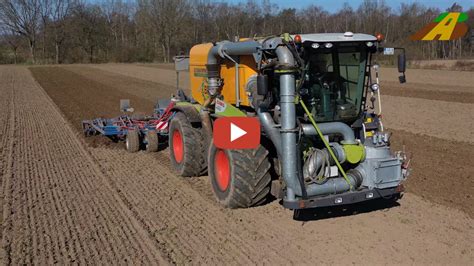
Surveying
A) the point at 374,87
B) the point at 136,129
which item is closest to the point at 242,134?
the point at 374,87

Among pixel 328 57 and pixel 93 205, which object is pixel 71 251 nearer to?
pixel 93 205

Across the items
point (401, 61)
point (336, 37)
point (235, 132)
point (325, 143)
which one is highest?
point (336, 37)

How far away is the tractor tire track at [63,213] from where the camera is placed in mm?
5086

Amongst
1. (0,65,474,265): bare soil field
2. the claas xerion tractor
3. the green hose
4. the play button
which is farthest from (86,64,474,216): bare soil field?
the play button

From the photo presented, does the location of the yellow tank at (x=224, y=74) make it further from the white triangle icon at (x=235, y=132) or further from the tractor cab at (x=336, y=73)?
the tractor cab at (x=336, y=73)

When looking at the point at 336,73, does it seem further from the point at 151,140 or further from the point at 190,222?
the point at 151,140

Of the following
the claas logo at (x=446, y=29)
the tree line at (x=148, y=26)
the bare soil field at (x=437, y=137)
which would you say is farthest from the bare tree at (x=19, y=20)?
the claas logo at (x=446, y=29)

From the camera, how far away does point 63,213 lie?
6312 mm

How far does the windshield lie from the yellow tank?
992 millimetres

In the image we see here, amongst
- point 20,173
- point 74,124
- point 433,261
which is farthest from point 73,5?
point 433,261

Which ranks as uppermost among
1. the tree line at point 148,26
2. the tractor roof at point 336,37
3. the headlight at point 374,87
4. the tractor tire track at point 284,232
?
the tree line at point 148,26

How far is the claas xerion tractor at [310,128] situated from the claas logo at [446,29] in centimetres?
165

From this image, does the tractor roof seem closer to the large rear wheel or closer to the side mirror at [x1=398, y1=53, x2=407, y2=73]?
Answer: the side mirror at [x1=398, y1=53, x2=407, y2=73]

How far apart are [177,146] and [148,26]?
6991 centimetres
